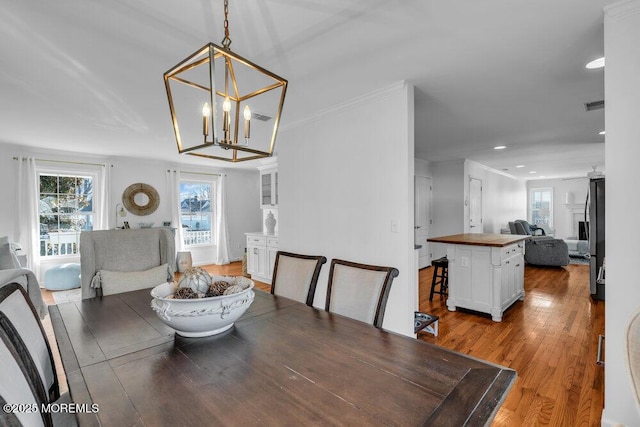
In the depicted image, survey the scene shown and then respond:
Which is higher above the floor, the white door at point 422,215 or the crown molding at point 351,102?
the crown molding at point 351,102

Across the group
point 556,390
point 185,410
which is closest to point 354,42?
point 185,410

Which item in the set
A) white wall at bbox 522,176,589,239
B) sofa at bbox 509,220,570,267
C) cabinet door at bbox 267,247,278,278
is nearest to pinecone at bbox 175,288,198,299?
cabinet door at bbox 267,247,278,278

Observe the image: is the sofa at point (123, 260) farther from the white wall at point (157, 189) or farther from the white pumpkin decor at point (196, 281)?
the white wall at point (157, 189)

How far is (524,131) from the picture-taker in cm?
423

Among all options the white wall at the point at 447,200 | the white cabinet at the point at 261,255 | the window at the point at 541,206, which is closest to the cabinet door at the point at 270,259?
the white cabinet at the point at 261,255

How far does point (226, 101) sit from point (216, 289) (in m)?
0.84

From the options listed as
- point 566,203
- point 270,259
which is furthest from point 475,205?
point 566,203

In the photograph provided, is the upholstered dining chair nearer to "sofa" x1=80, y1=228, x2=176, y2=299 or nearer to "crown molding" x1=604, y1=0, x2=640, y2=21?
"crown molding" x1=604, y1=0, x2=640, y2=21

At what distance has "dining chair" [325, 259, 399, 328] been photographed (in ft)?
5.57

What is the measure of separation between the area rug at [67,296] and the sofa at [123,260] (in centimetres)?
299

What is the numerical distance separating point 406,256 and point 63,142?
5155 mm

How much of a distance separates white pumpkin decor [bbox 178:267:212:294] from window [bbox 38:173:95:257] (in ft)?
18.1

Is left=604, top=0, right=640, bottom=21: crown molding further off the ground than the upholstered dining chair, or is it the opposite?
left=604, top=0, right=640, bottom=21: crown molding

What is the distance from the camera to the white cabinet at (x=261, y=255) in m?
5.28
